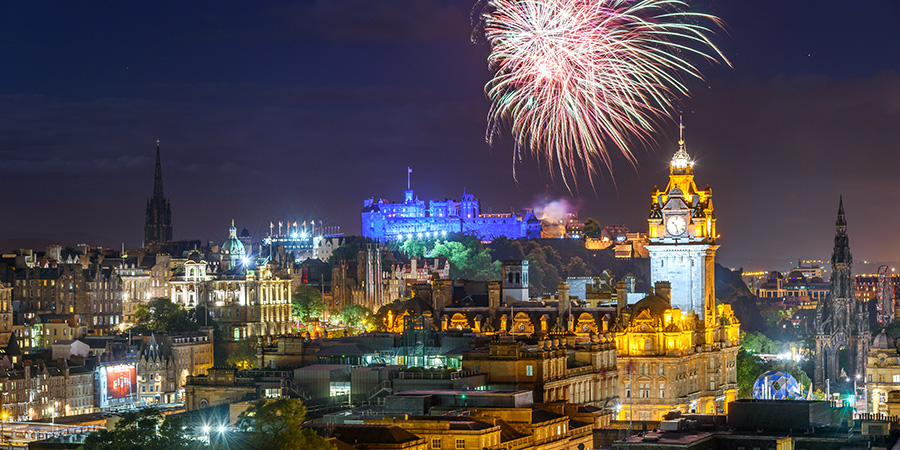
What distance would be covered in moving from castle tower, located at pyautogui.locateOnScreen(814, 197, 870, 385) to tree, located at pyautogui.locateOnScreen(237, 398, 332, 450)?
10968 centimetres

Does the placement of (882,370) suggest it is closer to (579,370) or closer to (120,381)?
(579,370)

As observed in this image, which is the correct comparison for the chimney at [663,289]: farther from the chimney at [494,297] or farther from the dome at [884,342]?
the dome at [884,342]

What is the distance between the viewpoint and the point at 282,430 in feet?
239

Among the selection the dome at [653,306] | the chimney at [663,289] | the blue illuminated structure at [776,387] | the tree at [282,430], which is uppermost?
the chimney at [663,289]

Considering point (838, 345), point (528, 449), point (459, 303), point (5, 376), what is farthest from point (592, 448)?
point (838, 345)

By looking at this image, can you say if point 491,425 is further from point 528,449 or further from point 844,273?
point 844,273

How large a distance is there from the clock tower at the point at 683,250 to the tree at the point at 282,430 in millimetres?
71157

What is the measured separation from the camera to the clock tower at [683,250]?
142 meters

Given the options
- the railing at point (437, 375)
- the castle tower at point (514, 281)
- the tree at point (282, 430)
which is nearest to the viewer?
the tree at point (282, 430)

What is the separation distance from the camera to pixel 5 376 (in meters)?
147

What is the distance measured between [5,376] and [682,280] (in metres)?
57.6

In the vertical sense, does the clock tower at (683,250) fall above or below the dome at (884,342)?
above

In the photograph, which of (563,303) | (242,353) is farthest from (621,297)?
(242,353)

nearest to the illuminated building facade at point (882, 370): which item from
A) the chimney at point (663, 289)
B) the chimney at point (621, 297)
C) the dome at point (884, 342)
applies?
the dome at point (884, 342)
